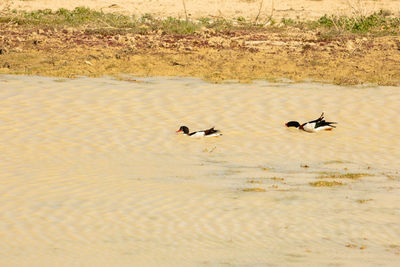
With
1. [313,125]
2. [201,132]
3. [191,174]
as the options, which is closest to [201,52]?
[313,125]

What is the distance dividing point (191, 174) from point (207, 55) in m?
9.20

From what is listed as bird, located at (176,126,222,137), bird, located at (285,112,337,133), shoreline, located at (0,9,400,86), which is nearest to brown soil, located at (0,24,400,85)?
shoreline, located at (0,9,400,86)

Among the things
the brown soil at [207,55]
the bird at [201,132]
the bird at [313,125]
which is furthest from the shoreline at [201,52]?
the bird at [201,132]

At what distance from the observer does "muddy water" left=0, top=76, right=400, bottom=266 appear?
23.0 feet

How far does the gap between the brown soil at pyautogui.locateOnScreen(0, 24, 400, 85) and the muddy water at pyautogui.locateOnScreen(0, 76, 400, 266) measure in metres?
0.98

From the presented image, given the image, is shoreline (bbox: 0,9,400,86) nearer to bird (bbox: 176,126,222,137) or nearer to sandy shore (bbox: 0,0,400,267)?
sandy shore (bbox: 0,0,400,267)

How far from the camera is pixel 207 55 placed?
61.5 feet

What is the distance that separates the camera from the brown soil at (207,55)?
17.0 metres

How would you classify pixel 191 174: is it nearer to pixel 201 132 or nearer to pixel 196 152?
pixel 196 152

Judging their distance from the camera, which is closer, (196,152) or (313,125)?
A: (196,152)

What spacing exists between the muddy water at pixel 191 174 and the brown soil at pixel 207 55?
0.98 meters

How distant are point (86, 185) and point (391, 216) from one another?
Answer: 3.71 meters

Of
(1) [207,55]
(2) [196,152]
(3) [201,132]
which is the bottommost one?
(2) [196,152]

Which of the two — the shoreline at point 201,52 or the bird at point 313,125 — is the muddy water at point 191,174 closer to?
the bird at point 313,125
